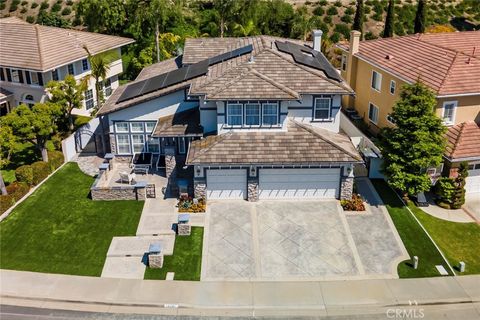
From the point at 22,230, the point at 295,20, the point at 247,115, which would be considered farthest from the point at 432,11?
the point at 22,230

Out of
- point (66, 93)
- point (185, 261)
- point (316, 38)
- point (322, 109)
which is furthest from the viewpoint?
point (316, 38)

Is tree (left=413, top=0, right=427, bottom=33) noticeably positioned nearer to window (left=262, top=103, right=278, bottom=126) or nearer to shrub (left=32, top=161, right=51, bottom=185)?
window (left=262, top=103, right=278, bottom=126)

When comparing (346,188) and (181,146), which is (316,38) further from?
(181,146)

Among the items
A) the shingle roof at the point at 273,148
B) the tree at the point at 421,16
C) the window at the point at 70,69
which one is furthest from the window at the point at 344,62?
the window at the point at 70,69

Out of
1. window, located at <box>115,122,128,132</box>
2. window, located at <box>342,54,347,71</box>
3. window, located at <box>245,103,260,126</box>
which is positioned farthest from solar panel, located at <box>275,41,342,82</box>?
window, located at <box>115,122,128,132</box>

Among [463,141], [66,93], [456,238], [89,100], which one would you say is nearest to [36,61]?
[66,93]

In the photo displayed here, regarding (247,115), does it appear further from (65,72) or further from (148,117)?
(65,72)

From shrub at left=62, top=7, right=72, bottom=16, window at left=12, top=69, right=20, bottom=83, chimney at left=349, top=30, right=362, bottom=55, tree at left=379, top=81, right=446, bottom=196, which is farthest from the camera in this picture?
shrub at left=62, top=7, right=72, bottom=16
